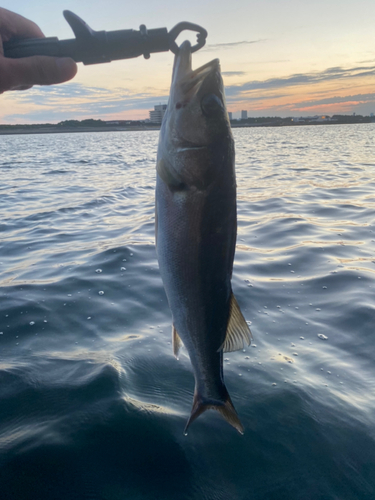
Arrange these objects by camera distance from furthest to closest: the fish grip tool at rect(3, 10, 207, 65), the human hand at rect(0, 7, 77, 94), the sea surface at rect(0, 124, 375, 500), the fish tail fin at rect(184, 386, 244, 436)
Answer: the sea surface at rect(0, 124, 375, 500) < the fish tail fin at rect(184, 386, 244, 436) < the human hand at rect(0, 7, 77, 94) < the fish grip tool at rect(3, 10, 207, 65)

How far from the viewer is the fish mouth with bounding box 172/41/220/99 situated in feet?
6.93

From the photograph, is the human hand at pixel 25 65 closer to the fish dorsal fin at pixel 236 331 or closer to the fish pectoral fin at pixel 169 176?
the fish pectoral fin at pixel 169 176

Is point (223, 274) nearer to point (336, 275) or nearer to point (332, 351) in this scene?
point (332, 351)

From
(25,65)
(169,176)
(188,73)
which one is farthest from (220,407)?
(25,65)

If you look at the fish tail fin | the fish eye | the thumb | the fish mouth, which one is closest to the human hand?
the thumb

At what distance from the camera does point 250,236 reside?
8.98m

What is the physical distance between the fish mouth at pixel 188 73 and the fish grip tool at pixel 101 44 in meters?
0.11

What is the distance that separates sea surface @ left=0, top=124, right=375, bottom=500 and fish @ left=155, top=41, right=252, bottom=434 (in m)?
1.43

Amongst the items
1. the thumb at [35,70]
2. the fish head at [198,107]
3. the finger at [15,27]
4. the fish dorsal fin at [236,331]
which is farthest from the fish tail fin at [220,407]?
the finger at [15,27]

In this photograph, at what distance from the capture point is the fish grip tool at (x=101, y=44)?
2322 millimetres

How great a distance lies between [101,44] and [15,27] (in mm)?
648

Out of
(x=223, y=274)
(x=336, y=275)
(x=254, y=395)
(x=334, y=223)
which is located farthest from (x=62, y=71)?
(x=334, y=223)

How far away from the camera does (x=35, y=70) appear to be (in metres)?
2.56

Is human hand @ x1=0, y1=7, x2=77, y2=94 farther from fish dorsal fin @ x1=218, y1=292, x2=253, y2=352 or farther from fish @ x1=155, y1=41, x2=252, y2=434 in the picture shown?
fish dorsal fin @ x1=218, y1=292, x2=253, y2=352
